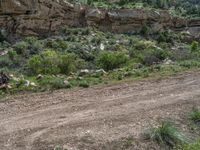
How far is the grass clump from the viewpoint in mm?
8445

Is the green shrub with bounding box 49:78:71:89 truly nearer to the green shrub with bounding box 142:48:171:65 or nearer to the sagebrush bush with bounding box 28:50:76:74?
the sagebrush bush with bounding box 28:50:76:74

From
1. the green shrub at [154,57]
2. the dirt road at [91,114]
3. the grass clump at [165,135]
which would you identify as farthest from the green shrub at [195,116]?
the green shrub at [154,57]

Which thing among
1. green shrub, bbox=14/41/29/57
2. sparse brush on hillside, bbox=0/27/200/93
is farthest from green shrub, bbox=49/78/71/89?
green shrub, bbox=14/41/29/57

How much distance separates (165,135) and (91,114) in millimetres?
1809

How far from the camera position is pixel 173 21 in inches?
1854

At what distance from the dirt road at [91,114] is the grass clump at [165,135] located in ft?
0.82

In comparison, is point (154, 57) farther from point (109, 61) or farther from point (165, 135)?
point (165, 135)

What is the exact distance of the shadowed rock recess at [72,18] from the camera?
3655cm

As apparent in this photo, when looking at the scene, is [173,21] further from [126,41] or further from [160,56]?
[160,56]

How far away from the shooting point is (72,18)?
4053cm

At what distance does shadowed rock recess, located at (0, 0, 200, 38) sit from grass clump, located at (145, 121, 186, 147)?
29.3 m

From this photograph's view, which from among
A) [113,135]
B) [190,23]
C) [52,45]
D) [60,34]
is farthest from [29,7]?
[113,135]

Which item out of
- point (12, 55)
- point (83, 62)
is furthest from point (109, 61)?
point (12, 55)

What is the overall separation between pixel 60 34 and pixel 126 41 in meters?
6.55
